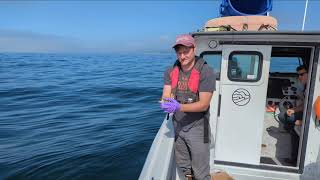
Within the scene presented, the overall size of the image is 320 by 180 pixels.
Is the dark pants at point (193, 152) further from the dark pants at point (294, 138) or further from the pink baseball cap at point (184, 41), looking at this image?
the dark pants at point (294, 138)

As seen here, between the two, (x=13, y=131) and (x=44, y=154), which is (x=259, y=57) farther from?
(x=13, y=131)

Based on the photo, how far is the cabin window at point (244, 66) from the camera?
4.66m

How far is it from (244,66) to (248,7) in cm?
193

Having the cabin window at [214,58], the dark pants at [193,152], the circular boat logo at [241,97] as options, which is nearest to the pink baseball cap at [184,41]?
the dark pants at [193,152]

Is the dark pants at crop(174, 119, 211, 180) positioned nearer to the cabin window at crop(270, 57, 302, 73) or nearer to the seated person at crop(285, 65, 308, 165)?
the seated person at crop(285, 65, 308, 165)

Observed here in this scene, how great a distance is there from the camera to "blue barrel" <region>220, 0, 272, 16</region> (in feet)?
19.5

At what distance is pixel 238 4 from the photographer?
610 centimetres

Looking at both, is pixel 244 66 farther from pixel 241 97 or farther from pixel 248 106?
pixel 248 106

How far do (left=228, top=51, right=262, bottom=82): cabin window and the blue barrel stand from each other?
1558mm

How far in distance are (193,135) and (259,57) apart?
1894 millimetres

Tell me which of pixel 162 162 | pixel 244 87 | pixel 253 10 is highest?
pixel 253 10

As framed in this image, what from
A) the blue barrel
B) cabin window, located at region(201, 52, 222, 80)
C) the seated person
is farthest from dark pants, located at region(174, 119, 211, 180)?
the blue barrel

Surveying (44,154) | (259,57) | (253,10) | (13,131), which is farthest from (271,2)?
(13,131)

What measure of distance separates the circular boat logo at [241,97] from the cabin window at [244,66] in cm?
19
